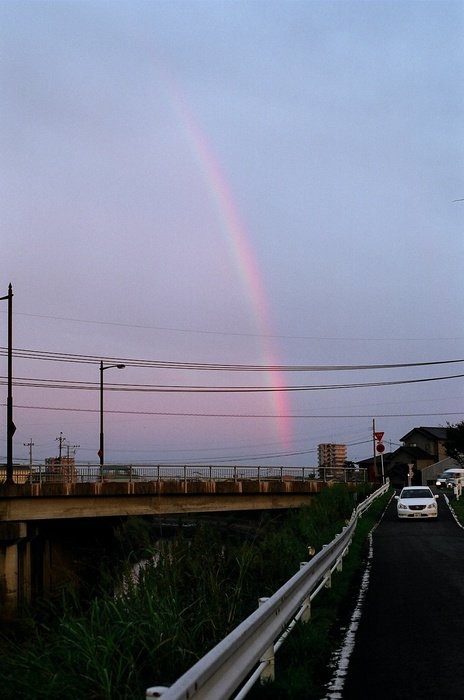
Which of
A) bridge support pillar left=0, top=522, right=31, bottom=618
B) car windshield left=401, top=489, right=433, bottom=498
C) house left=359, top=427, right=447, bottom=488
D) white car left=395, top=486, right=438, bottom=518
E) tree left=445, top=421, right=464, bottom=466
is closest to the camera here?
white car left=395, top=486, right=438, bottom=518

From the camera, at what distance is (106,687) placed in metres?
5.33

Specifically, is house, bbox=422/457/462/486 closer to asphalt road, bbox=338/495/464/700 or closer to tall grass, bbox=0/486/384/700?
asphalt road, bbox=338/495/464/700

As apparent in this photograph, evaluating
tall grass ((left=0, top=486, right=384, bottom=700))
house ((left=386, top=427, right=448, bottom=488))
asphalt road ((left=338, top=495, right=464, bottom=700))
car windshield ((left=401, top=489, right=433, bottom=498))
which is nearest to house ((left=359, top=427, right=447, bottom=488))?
house ((left=386, top=427, right=448, bottom=488))

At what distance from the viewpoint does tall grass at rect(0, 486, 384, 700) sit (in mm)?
5711

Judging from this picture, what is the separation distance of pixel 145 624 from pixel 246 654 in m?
1.27

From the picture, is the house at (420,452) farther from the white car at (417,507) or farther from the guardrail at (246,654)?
the guardrail at (246,654)

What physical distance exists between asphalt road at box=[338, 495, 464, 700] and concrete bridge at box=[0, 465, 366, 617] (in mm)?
22866

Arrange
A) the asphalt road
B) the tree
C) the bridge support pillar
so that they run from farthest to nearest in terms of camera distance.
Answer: the tree < the bridge support pillar < the asphalt road

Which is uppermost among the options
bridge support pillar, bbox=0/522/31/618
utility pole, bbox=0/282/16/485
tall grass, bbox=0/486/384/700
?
utility pole, bbox=0/282/16/485

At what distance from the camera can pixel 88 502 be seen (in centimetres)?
4356

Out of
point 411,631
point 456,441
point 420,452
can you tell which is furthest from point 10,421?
point 420,452

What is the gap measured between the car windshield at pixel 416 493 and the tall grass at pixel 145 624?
75.7 feet

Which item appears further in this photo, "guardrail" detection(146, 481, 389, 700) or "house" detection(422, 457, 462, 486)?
"house" detection(422, 457, 462, 486)

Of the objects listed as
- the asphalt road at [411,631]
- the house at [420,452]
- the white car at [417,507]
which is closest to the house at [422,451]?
the house at [420,452]
